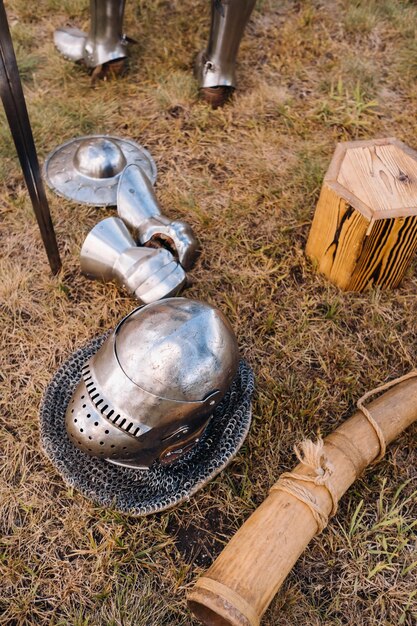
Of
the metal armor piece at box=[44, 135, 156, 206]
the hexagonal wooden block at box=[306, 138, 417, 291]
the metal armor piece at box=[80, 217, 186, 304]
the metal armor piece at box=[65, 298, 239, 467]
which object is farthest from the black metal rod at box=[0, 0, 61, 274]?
the hexagonal wooden block at box=[306, 138, 417, 291]

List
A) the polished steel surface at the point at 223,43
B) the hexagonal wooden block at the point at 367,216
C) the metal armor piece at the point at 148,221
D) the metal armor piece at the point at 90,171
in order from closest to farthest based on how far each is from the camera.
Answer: the hexagonal wooden block at the point at 367,216 → the metal armor piece at the point at 148,221 → the metal armor piece at the point at 90,171 → the polished steel surface at the point at 223,43

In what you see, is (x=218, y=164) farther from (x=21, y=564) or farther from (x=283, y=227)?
(x=21, y=564)

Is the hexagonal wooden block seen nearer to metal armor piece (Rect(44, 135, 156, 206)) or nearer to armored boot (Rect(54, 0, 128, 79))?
metal armor piece (Rect(44, 135, 156, 206))

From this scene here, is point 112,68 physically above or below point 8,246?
above

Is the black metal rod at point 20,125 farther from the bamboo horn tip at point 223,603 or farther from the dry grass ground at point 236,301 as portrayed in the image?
the bamboo horn tip at point 223,603

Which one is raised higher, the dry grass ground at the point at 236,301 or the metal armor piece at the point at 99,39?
the metal armor piece at the point at 99,39

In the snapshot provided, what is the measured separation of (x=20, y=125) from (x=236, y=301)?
130 cm

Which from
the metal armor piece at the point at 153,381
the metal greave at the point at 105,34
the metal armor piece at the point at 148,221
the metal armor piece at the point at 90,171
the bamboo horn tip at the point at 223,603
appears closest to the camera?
the bamboo horn tip at the point at 223,603

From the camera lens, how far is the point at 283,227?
333 cm

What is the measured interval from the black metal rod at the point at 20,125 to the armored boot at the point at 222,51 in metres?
1.70

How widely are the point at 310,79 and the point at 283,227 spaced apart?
155cm

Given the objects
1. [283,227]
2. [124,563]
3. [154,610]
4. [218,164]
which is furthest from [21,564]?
[218,164]

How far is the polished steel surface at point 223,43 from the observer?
355cm

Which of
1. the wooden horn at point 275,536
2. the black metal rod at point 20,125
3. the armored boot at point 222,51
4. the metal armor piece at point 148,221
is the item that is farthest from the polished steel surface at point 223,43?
the wooden horn at point 275,536
